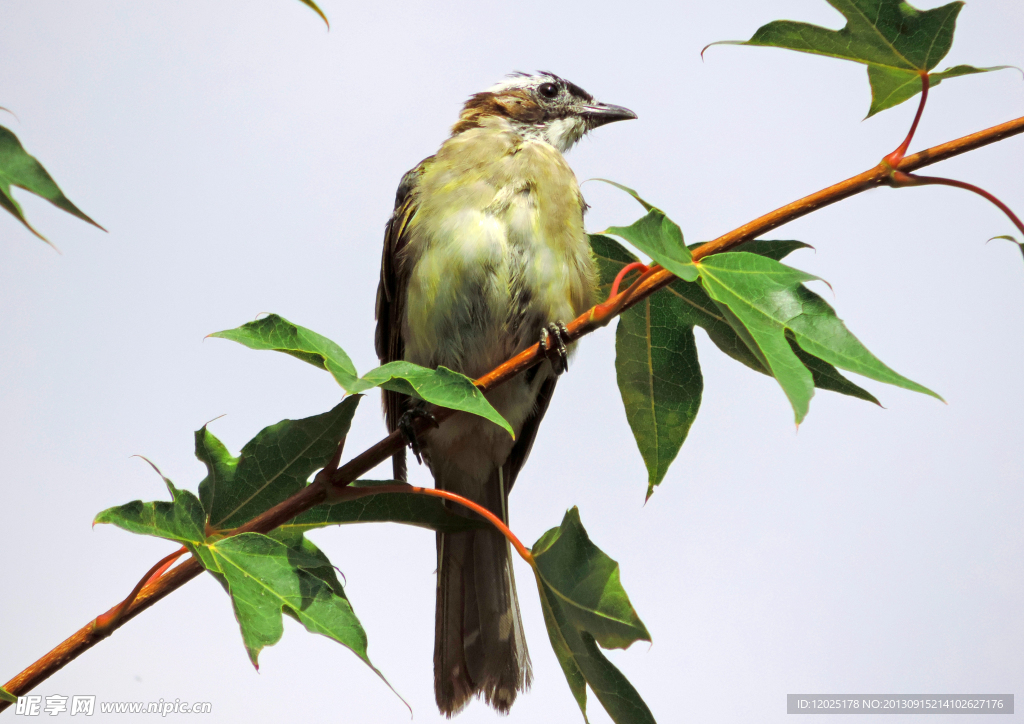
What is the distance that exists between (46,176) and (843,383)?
2.02 meters

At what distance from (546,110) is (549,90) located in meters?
0.22

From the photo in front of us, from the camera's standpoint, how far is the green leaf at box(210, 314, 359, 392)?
2207 millimetres

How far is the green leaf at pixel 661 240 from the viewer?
6.66ft

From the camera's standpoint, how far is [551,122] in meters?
5.64

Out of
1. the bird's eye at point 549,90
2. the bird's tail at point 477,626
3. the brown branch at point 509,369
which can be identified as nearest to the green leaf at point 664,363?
the brown branch at point 509,369

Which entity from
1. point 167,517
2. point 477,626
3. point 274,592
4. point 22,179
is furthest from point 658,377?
point 477,626

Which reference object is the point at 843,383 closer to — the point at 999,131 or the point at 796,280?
the point at 796,280

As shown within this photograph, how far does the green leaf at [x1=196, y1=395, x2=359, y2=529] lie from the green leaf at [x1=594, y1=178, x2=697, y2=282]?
3.06ft

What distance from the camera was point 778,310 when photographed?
2.24 meters

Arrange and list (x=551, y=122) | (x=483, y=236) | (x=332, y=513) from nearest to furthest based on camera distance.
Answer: (x=332, y=513), (x=483, y=236), (x=551, y=122)

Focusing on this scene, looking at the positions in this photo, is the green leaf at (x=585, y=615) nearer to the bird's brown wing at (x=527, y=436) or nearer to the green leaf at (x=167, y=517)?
the green leaf at (x=167, y=517)

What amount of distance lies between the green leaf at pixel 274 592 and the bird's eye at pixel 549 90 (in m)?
4.26

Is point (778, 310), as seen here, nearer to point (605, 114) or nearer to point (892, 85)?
point (892, 85)

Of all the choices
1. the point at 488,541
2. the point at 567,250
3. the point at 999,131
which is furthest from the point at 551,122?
the point at 999,131
